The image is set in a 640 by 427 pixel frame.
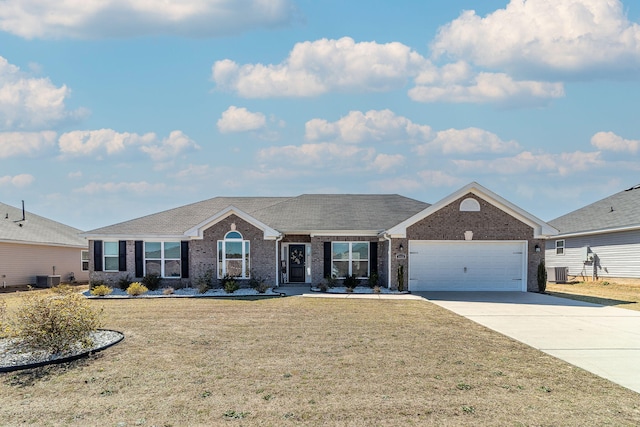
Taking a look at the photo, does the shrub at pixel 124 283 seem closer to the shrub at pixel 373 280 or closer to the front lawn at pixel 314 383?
the front lawn at pixel 314 383

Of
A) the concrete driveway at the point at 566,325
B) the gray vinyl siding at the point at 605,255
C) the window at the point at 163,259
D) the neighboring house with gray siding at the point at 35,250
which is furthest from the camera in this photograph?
the neighboring house with gray siding at the point at 35,250

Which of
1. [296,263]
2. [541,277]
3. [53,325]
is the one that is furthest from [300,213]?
[53,325]

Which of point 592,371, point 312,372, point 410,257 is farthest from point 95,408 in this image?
point 410,257

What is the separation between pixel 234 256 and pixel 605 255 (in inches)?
816

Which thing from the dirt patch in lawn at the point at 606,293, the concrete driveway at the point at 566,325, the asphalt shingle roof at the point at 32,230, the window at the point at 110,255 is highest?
the asphalt shingle roof at the point at 32,230

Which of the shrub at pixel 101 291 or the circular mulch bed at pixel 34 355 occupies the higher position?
the circular mulch bed at pixel 34 355

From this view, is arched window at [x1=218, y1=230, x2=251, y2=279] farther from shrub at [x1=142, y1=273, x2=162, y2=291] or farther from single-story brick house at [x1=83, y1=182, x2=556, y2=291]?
shrub at [x1=142, y1=273, x2=162, y2=291]

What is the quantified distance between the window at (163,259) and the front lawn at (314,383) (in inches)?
410

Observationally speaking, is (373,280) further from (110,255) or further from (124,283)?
(110,255)

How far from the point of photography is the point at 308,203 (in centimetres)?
2878

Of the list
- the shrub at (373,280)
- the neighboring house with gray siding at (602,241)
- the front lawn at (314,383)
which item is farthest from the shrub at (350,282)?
the neighboring house with gray siding at (602,241)

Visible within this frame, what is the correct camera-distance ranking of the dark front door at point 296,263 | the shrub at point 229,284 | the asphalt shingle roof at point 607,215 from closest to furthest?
the shrub at point 229,284 < the dark front door at point 296,263 < the asphalt shingle roof at point 607,215

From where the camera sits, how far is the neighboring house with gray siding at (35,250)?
90.2 ft

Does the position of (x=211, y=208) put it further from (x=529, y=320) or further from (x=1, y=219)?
(x=529, y=320)
